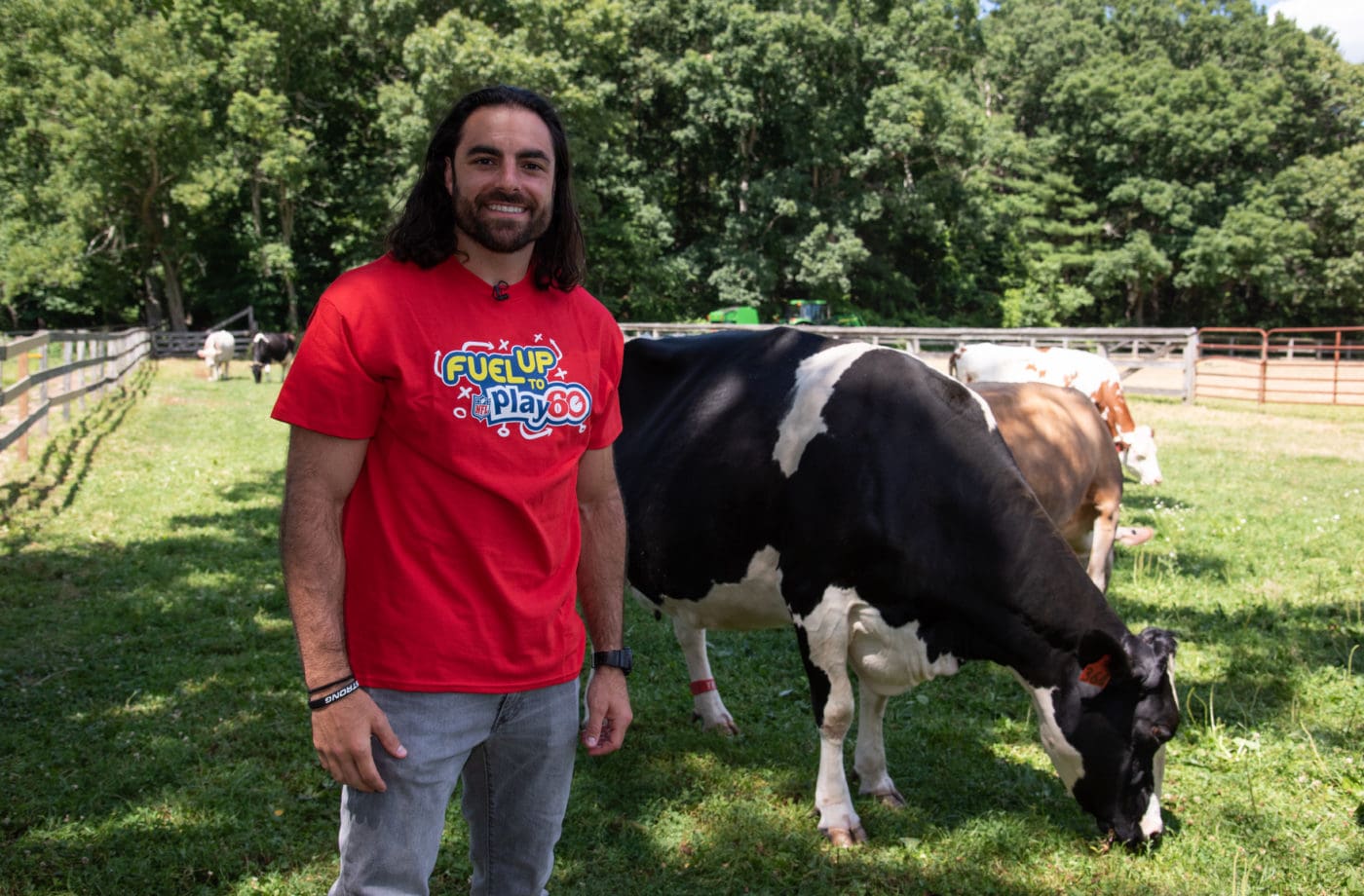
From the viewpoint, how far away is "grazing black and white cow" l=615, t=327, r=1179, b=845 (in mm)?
3770

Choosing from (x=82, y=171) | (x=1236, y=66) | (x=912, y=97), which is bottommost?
(x=82, y=171)

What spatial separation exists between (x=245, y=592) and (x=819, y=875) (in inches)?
191

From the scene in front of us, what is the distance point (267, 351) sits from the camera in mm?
24891

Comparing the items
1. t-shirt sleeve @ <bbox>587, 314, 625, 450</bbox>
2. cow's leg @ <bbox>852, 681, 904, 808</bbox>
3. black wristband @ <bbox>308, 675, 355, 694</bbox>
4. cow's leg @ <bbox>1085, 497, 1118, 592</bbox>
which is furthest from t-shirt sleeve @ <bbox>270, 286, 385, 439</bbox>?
cow's leg @ <bbox>1085, 497, 1118, 592</bbox>

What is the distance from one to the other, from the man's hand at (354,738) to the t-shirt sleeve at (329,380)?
529 millimetres

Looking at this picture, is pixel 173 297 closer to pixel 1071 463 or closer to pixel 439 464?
pixel 1071 463

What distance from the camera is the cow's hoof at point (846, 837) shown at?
407cm

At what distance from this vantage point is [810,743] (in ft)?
16.6

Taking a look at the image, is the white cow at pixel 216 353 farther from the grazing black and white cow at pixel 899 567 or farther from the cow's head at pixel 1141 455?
the grazing black and white cow at pixel 899 567

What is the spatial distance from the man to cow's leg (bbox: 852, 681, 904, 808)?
8.03ft

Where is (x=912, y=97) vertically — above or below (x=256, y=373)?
above

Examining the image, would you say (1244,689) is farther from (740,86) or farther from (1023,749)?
(740,86)

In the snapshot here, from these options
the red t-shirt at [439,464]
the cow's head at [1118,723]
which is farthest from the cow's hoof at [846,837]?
the red t-shirt at [439,464]

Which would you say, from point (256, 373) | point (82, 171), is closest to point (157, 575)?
point (256, 373)
